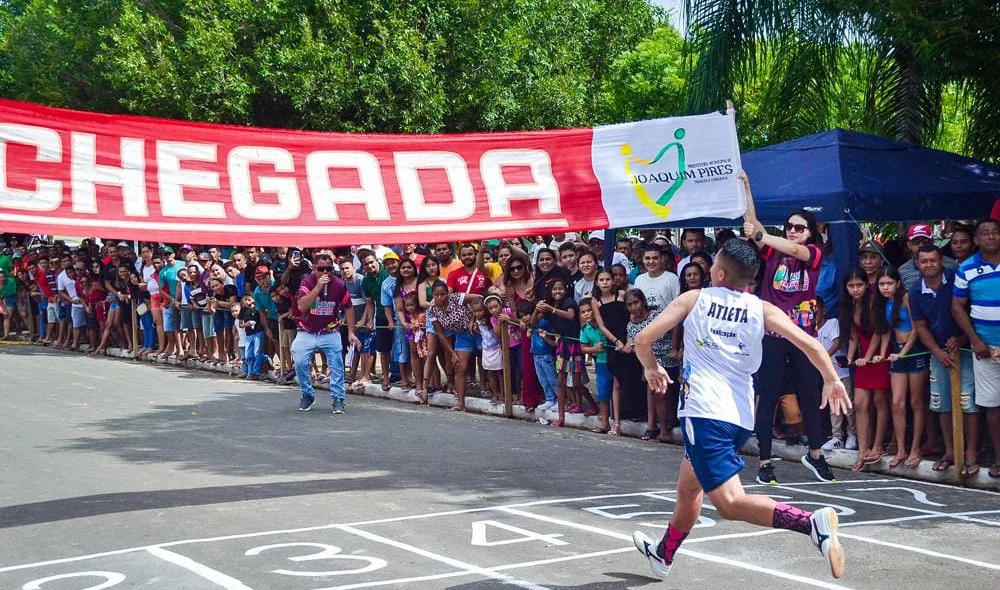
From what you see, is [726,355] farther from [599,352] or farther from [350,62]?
[350,62]

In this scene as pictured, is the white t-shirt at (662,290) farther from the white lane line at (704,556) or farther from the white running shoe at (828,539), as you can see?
the white running shoe at (828,539)

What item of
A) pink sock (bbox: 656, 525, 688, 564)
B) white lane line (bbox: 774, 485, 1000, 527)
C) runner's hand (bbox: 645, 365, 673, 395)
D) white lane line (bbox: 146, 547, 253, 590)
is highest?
runner's hand (bbox: 645, 365, 673, 395)

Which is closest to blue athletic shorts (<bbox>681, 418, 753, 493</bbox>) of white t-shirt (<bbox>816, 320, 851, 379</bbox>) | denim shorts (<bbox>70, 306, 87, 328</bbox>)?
white t-shirt (<bbox>816, 320, 851, 379</bbox>)

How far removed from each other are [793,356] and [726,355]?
4032mm

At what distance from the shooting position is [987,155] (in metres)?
16.8

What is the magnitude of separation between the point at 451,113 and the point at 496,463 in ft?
61.7

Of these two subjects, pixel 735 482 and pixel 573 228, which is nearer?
pixel 735 482

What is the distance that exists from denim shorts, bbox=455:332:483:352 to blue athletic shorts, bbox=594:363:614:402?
8.17 feet

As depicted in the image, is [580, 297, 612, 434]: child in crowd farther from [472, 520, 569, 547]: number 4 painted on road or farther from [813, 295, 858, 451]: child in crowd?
Answer: [472, 520, 569, 547]: number 4 painted on road

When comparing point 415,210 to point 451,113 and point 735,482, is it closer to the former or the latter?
point 735,482

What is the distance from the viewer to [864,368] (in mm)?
11430

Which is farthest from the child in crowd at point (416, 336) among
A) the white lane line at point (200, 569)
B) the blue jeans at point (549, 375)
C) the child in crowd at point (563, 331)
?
the white lane line at point (200, 569)

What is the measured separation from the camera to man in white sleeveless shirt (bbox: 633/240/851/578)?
6.64 metres

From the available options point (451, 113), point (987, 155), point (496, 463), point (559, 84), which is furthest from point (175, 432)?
point (559, 84)
